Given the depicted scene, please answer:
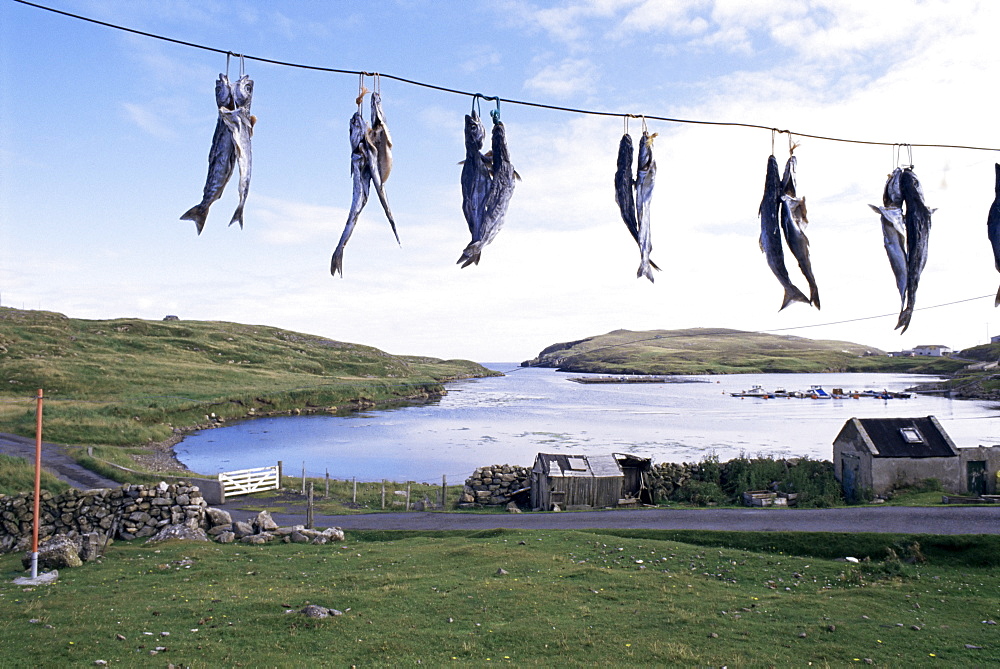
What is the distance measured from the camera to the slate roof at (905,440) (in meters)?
25.9

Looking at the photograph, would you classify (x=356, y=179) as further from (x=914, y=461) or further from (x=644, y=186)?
(x=914, y=461)

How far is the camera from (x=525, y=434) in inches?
2249

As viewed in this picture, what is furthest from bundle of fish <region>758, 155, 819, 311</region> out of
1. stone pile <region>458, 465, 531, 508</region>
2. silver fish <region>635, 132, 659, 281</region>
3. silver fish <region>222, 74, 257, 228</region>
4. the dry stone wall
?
stone pile <region>458, 465, 531, 508</region>

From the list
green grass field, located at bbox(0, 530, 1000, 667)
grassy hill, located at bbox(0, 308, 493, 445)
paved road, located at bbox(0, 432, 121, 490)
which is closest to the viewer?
green grass field, located at bbox(0, 530, 1000, 667)

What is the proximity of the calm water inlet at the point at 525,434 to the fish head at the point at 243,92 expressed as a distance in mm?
35292

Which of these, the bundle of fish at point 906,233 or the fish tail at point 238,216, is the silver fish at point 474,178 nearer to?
the fish tail at point 238,216

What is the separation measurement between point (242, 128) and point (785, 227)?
4262 millimetres

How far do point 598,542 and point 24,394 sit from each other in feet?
200

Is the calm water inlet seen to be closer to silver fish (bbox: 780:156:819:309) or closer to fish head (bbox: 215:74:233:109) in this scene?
silver fish (bbox: 780:156:819:309)

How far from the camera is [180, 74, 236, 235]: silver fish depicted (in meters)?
4.27

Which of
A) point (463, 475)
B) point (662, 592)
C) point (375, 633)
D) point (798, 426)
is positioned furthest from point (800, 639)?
point (798, 426)

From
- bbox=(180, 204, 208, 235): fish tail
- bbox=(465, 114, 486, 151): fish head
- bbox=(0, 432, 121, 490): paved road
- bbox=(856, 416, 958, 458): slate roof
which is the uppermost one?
bbox=(465, 114, 486, 151): fish head

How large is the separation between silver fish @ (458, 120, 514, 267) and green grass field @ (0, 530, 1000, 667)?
22.5ft

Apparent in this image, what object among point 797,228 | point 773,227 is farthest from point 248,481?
A: point 797,228
